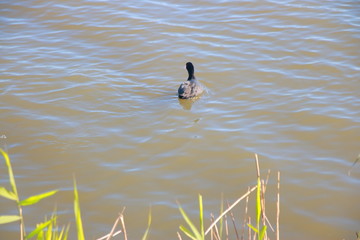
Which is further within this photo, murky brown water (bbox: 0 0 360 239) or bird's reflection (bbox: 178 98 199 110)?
bird's reflection (bbox: 178 98 199 110)

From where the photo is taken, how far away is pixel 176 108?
869 cm

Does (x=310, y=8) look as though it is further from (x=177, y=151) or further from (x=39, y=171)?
(x=39, y=171)

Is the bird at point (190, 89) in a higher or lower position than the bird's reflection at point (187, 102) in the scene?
higher

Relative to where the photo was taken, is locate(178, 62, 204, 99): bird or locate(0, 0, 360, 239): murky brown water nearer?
locate(0, 0, 360, 239): murky brown water

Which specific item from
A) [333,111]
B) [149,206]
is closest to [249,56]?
[333,111]

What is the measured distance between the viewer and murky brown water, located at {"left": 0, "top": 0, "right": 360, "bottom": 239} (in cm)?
620

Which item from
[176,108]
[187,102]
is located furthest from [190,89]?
[176,108]

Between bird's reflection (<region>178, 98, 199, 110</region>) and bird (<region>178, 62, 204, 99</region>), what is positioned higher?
bird (<region>178, 62, 204, 99</region>)

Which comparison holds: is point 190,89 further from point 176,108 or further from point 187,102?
point 176,108

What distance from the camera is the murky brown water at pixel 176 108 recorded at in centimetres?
620

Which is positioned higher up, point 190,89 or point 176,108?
point 190,89

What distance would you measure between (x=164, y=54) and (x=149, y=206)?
471 cm

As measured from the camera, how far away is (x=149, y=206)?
6.10 metres

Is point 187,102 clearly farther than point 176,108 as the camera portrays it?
Yes
